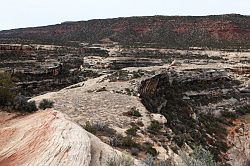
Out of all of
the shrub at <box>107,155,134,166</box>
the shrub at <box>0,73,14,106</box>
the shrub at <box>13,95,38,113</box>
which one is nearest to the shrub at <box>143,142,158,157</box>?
the shrub at <box>13,95,38,113</box>

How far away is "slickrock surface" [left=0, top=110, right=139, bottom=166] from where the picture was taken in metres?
11.2

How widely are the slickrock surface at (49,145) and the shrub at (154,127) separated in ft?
22.3

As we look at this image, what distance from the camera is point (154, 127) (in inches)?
824

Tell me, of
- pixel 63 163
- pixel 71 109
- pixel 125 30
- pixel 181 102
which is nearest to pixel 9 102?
pixel 71 109

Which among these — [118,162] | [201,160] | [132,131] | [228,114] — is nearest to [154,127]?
[132,131]

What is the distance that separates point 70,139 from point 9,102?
7371 millimetres

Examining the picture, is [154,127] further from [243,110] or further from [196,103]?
[243,110]

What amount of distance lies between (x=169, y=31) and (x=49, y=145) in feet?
273

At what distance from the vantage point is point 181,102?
3403 cm

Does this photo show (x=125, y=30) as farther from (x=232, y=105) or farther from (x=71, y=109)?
(x=71, y=109)

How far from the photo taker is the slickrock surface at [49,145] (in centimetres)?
1124

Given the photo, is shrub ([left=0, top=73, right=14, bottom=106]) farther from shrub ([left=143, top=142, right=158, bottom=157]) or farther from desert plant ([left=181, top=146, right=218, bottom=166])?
desert plant ([left=181, top=146, right=218, bottom=166])

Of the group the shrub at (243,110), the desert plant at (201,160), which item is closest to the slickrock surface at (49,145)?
the desert plant at (201,160)

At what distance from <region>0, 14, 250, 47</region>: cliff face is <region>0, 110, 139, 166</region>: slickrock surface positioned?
68.8 metres
